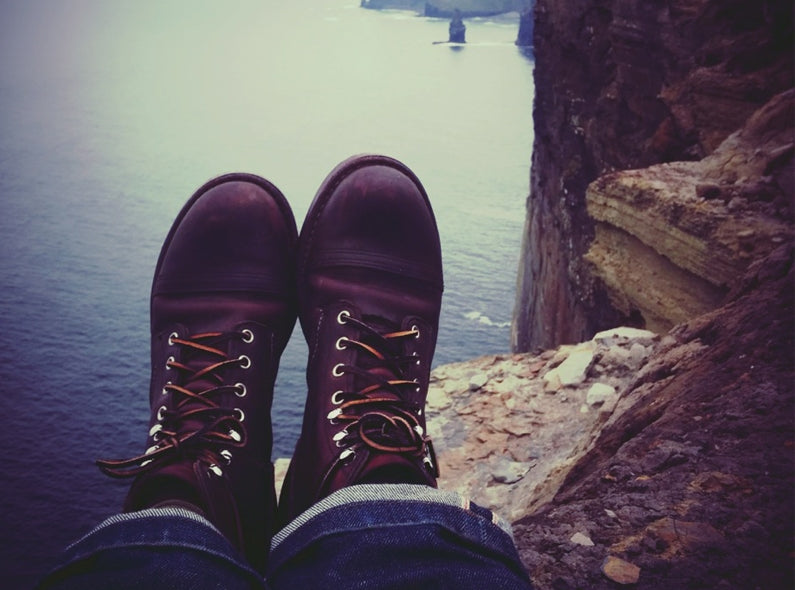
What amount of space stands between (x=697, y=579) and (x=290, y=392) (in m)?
12.4

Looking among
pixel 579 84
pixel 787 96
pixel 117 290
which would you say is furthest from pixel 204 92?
pixel 787 96

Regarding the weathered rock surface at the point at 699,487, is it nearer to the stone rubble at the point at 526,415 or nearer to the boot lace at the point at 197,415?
the stone rubble at the point at 526,415

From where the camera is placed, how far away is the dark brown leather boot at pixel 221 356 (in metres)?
1.21

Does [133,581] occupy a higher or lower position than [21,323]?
higher

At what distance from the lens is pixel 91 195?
15125 millimetres

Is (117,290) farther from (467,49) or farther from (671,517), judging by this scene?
(467,49)

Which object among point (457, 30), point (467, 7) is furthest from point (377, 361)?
point (467, 7)

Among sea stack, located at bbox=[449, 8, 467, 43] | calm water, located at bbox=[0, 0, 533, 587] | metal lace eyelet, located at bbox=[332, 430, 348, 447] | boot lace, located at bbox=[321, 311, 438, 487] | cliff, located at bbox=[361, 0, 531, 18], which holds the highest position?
cliff, located at bbox=[361, 0, 531, 18]

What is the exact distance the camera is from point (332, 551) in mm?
949

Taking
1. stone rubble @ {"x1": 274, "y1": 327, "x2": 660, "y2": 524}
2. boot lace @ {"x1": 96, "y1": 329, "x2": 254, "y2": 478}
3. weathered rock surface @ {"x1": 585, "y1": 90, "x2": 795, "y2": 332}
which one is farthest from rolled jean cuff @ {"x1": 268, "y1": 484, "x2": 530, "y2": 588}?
weathered rock surface @ {"x1": 585, "y1": 90, "x2": 795, "y2": 332}

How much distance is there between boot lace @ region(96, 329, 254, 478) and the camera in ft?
4.11

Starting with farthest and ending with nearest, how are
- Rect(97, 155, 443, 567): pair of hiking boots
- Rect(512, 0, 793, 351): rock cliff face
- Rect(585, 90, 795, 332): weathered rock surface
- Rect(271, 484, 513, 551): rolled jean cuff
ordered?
Rect(512, 0, 793, 351): rock cliff face
Rect(585, 90, 795, 332): weathered rock surface
Rect(97, 155, 443, 567): pair of hiking boots
Rect(271, 484, 513, 551): rolled jean cuff

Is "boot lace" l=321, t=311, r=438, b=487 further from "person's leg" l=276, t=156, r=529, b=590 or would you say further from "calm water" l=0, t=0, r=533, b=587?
"calm water" l=0, t=0, r=533, b=587

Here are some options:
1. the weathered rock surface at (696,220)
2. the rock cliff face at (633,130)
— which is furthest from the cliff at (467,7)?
the weathered rock surface at (696,220)
